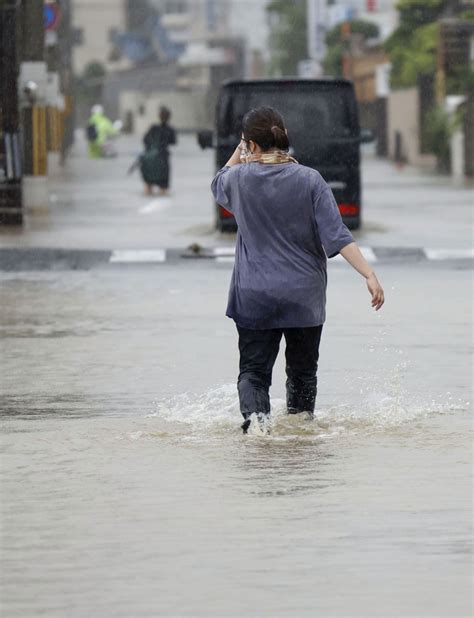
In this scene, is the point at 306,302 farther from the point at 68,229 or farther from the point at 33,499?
the point at 68,229

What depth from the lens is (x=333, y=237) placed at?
973 centimetres

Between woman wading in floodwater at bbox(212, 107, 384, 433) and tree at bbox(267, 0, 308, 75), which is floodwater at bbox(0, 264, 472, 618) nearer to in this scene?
woman wading in floodwater at bbox(212, 107, 384, 433)

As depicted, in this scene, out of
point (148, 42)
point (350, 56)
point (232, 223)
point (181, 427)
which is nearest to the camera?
point (181, 427)

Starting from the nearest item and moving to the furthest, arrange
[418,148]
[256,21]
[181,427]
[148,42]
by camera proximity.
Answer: [181,427] < [418,148] < [148,42] < [256,21]

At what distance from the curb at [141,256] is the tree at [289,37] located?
103m

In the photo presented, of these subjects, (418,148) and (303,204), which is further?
(418,148)

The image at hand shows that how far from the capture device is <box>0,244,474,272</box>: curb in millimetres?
21984

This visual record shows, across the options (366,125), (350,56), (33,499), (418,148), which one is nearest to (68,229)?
(33,499)

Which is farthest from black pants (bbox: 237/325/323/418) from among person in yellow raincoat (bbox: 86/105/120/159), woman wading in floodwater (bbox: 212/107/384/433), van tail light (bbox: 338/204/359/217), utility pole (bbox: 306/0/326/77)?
utility pole (bbox: 306/0/326/77)

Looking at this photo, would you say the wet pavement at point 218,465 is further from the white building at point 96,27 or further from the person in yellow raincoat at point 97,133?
the white building at point 96,27

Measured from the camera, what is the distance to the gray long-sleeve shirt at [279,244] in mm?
9859

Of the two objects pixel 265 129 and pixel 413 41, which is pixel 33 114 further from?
pixel 413 41

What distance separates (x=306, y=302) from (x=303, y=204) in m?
0.46

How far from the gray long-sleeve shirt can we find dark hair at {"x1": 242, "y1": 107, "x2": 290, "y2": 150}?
11 cm
